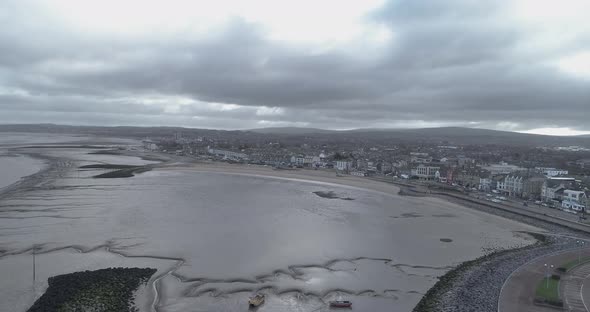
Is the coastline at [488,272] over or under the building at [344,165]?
under

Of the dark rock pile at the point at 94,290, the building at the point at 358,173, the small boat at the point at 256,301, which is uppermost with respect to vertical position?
the building at the point at 358,173

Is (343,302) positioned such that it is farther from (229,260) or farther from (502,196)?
(502,196)

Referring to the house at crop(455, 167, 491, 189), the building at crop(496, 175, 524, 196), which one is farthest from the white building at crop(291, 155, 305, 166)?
the building at crop(496, 175, 524, 196)

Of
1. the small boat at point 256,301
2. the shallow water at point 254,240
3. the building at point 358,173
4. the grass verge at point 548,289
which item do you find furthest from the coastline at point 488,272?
the building at point 358,173

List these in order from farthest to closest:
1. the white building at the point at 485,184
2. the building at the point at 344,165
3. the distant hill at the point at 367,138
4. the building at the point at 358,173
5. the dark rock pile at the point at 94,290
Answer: the distant hill at the point at 367,138, the building at the point at 344,165, the building at the point at 358,173, the white building at the point at 485,184, the dark rock pile at the point at 94,290

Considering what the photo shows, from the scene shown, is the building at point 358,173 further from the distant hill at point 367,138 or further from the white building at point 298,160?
the distant hill at point 367,138

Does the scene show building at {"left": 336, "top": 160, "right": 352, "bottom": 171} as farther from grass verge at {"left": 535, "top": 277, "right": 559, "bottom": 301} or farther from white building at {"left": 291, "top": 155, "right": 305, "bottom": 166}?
grass verge at {"left": 535, "top": 277, "right": 559, "bottom": 301}

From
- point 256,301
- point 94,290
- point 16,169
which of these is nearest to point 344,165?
point 16,169
